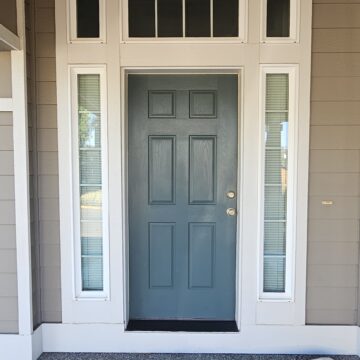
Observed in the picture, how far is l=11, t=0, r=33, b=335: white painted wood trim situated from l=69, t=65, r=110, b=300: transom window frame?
31 centimetres

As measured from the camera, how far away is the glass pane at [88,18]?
8.20 ft

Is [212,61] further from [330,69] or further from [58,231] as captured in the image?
[58,231]

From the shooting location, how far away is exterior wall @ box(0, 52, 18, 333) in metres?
2.36

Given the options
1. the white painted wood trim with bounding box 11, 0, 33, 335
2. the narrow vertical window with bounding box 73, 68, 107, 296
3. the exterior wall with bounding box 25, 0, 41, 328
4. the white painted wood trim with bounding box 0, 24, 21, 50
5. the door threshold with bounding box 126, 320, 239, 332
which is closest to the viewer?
the white painted wood trim with bounding box 0, 24, 21, 50

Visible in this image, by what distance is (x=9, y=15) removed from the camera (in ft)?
7.35

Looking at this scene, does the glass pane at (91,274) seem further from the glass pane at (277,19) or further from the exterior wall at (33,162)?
the glass pane at (277,19)

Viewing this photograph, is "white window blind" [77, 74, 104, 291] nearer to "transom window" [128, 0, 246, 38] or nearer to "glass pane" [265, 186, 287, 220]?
"transom window" [128, 0, 246, 38]

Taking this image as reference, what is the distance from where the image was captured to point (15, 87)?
2338mm

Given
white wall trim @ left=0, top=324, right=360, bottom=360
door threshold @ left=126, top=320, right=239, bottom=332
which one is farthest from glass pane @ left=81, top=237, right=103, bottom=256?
door threshold @ left=126, top=320, right=239, bottom=332

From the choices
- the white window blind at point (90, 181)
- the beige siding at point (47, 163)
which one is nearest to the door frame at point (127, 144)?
the white window blind at point (90, 181)

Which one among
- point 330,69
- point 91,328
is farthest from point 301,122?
point 91,328

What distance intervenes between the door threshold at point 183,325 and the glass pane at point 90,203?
89 cm

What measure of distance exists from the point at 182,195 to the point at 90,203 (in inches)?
27.2

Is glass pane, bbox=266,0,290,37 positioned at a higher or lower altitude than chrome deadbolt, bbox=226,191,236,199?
higher
